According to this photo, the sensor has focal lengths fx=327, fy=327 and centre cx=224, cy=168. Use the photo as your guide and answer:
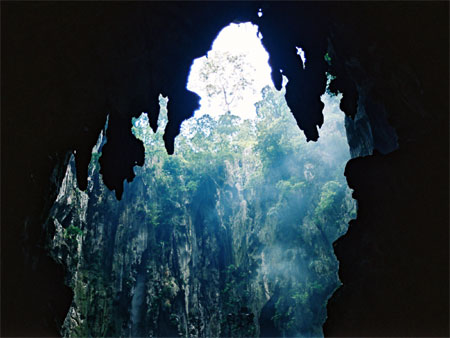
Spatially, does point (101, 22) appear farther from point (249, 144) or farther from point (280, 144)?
point (249, 144)

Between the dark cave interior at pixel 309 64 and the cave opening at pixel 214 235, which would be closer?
the dark cave interior at pixel 309 64

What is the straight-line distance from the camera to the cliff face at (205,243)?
47.0 feet

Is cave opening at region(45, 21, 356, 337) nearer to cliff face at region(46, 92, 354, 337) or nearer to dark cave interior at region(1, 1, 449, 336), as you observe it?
cliff face at region(46, 92, 354, 337)

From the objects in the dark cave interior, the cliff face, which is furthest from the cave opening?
the dark cave interior

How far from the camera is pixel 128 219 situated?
55.3ft

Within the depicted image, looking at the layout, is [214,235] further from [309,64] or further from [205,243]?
[309,64]

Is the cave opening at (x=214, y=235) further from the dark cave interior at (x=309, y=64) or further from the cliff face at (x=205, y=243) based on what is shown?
the dark cave interior at (x=309, y=64)

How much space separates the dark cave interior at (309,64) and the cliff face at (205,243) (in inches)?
309

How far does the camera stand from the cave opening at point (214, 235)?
1450cm

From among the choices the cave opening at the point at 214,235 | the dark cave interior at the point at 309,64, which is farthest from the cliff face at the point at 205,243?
the dark cave interior at the point at 309,64

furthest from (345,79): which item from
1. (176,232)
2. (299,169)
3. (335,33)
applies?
(176,232)

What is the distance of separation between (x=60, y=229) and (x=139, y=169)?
6.69 meters

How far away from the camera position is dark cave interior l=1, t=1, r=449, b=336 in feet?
13.2

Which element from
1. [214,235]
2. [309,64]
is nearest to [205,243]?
[214,235]
